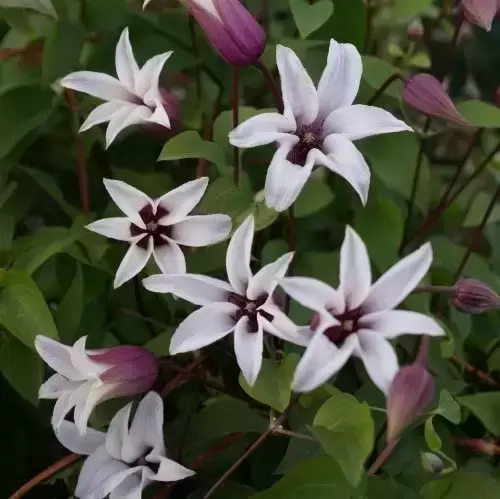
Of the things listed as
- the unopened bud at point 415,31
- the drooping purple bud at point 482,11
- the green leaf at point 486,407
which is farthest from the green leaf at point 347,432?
the unopened bud at point 415,31

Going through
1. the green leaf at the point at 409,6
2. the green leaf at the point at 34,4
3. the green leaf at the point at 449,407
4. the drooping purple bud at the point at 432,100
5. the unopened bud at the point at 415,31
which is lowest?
the green leaf at the point at 449,407

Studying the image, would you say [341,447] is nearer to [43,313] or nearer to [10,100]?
[43,313]

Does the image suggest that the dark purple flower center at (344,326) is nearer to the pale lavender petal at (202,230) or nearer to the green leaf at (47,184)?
the pale lavender petal at (202,230)

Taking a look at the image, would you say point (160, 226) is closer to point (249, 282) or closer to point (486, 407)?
Answer: point (249, 282)

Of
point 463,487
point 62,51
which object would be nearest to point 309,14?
point 62,51

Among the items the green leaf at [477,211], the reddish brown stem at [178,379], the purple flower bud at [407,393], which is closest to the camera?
the purple flower bud at [407,393]

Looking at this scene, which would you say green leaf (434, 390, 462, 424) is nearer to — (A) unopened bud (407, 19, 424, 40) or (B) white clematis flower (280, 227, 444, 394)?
(B) white clematis flower (280, 227, 444, 394)

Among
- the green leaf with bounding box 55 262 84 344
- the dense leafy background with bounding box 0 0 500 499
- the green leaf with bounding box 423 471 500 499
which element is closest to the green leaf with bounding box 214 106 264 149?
the dense leafy background with bounding box 0 0 500 499
